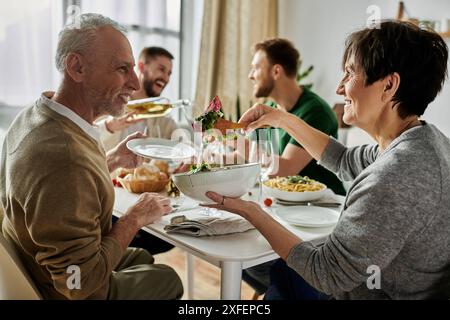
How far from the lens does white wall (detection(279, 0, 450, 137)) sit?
3.32 m

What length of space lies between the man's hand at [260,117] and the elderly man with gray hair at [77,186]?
451mm

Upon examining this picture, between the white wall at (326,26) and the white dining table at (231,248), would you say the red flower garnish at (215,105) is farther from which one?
the white wall at (326,26)

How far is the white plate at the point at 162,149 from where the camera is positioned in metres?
1.53

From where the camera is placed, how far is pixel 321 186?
1.63m

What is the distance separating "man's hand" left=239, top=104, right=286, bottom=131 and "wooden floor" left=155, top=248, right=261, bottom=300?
4.01ft

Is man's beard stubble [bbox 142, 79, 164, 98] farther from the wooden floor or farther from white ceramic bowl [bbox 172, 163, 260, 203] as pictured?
white ceramic bowl [bbox 172, 163, 260, 203]

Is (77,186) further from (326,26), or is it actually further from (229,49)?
(326,26)

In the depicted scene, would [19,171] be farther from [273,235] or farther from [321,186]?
[321,186]

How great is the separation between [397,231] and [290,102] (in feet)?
5.65

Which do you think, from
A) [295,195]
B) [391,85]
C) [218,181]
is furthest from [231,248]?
[391,85]

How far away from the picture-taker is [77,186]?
1004 millimetres

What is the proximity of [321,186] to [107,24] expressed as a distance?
0.97m

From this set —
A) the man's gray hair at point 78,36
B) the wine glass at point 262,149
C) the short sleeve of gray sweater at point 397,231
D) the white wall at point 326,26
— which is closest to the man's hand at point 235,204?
the short sleeve of gray sweater at point 397,231
